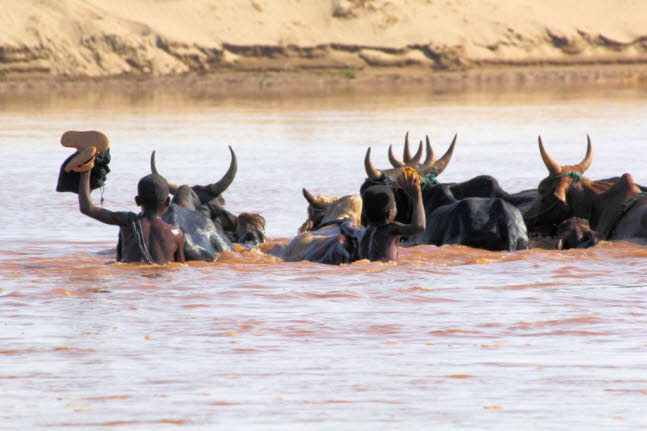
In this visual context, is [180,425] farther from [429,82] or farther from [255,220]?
[429,82]

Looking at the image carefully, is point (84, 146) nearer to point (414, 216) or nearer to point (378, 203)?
point (378, 203)

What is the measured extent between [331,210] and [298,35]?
49.0m

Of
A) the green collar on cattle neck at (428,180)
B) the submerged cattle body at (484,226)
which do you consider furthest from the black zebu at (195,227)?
the green collar on cattle neck at (428,180)

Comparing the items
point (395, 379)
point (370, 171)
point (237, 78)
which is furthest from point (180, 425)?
point (237, 78)

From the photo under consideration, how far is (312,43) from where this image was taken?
59.3m

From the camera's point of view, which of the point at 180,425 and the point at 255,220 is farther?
the point at 255,220

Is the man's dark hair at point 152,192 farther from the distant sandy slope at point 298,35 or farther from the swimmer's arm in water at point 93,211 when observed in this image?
the distant sandy slope at point 298,35

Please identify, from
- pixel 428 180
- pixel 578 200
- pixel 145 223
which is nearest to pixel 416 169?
pixel 428 180

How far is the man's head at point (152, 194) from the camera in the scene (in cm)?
975

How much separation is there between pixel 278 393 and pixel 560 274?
4.13 metres

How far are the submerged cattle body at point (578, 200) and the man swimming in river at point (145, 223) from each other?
3.45m

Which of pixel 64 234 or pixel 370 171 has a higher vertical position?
pixel 370 171

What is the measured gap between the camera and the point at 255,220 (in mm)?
12062

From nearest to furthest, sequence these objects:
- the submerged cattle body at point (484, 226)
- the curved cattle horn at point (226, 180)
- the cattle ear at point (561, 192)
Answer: the submerged cattle body at point (484, 226), the curved cattle horn at point (226, 180), the cattle ear at point (561, 192)
